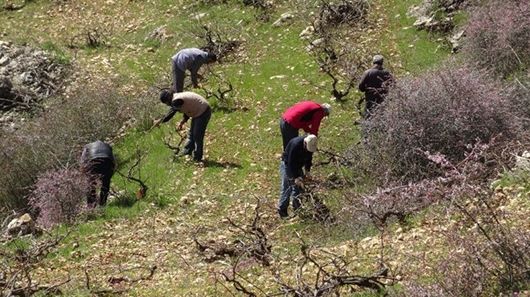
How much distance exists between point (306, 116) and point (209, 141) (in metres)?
3.70

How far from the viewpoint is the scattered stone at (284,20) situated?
18.6 metres

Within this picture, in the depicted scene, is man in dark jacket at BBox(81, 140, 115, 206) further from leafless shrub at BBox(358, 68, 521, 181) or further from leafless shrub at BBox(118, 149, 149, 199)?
leafless shrub at BBox(358, 68, 521, 181)

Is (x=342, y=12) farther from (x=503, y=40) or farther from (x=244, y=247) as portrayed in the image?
(x=244, y=247)

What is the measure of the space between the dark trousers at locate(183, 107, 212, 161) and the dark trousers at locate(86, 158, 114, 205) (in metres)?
1.65

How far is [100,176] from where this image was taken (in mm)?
11773

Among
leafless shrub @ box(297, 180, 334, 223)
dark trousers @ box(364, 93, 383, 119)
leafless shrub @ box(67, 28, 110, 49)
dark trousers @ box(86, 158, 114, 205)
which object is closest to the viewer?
leafless shrub @ box(297, 180, 334, 223)

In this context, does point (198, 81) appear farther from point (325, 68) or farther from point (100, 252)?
point (100, 252)

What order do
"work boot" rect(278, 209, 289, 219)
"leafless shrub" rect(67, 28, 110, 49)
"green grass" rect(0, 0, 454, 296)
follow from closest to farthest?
1. "work boot" rect(278, 209, 289, 219)
2. "green grass" rect(0, 0, 454, 296)
3. "leafless shrub" rect(67, 28, 110, 49)

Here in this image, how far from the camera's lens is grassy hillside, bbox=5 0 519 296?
8.38m

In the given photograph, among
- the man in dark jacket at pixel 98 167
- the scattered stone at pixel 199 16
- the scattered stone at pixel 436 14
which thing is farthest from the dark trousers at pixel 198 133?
the scattered stone at pixel 199 16

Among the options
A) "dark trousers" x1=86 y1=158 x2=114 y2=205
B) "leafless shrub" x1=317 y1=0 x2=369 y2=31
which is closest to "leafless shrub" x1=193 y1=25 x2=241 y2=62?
"leafless shrub" x1=317 y1=0 x2=369 y2=31

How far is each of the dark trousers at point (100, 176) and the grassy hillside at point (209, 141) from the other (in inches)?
14.2

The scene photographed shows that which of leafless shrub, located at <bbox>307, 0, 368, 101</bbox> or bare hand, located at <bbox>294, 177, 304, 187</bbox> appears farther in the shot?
leafless shrub, located at <bbox>307, 0, 368, 101</bbox>

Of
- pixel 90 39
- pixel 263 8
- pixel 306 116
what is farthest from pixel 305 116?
pixel 90 39
